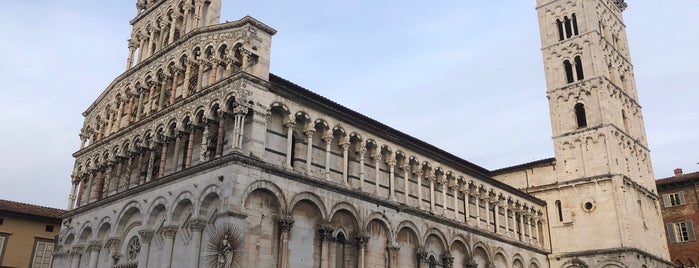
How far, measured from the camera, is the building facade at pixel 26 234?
32625 millimetres

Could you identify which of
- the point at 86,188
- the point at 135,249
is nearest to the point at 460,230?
the point at 135,249

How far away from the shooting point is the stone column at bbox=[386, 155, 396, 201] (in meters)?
26.0

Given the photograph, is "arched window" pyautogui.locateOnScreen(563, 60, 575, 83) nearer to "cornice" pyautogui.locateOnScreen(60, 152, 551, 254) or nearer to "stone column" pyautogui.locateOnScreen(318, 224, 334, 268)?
"cornice" pyautogui.locateOnScreen(60, 152, 551, 254)

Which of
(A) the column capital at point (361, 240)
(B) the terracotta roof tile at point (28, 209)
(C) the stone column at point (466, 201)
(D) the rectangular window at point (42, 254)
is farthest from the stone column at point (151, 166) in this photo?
(C) the stone column at point (466, 201)

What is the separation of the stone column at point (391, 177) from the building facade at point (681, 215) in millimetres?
27108

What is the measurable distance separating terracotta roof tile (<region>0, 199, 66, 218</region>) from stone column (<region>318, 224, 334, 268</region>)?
19.1 meters

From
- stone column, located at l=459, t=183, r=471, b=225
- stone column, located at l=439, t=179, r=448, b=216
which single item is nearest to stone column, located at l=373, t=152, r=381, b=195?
stone column, located at l=439, t=179, r=448, b=216

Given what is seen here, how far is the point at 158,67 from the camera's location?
2620cm

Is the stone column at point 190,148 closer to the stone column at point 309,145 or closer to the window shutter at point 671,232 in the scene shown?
the stone column at point 309,145

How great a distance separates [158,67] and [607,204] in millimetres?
26870

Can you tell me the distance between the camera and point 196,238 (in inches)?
783

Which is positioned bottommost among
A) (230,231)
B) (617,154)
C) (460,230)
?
(230,231)

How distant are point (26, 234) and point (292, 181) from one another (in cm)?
2129

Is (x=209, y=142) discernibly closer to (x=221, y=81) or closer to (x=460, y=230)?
(x=221, y=81)
